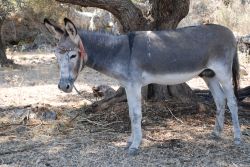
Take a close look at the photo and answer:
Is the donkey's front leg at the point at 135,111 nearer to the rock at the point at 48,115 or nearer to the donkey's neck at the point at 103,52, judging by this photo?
the donkey's neck at the point at 103,52

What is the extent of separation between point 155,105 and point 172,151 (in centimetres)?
188

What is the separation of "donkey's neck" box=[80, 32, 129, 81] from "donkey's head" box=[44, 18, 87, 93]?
0.21m

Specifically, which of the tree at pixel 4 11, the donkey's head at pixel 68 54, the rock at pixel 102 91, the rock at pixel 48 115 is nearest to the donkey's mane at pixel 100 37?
the donkey's head at pixel 68 54

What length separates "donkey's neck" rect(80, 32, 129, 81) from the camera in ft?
17.0

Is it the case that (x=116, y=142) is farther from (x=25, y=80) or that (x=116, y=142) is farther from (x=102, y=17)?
(x=102, y=17)

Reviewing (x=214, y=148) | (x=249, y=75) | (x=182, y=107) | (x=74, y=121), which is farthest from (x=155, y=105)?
(x=249, y=75)

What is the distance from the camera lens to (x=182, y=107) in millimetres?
7203

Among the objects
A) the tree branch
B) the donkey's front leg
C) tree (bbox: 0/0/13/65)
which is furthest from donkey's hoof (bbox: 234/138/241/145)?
tree (bbox: 0/0/13/65)

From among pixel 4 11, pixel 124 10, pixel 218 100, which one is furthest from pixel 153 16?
→ pixel 4 11

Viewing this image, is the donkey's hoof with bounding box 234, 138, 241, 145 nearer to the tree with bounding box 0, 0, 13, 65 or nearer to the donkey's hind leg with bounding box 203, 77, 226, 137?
the donkey's hind leg with bounding box 203, 77, 226, 137

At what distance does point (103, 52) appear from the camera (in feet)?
17.1

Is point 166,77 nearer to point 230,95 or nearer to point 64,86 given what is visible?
point 230,95

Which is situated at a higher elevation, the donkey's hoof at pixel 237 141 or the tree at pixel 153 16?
the tree at pixel 153 16

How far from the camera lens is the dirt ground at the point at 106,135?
518cm
